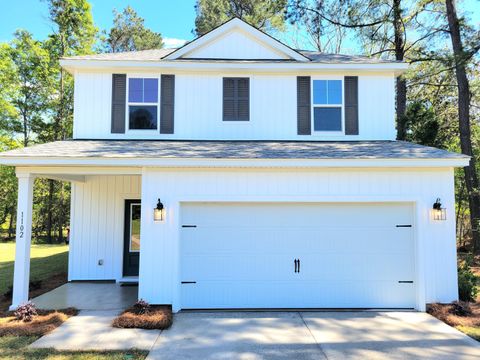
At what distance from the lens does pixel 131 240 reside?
10.6 m

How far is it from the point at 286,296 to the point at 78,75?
7.88m

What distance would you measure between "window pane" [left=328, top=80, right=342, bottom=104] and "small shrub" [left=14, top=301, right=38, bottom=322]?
8.50 metres

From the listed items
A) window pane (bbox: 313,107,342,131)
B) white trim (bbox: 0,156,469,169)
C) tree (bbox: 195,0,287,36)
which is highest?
tree (bbox: 195,0,287,36)

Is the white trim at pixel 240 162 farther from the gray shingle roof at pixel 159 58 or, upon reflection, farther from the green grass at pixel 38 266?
the green grass at pixel 38 266

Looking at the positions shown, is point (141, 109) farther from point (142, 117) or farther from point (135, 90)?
point (135, 90)

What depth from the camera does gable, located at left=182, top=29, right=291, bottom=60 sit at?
10.6 m

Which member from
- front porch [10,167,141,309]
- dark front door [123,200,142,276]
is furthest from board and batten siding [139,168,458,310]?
dark front door [123,200,142,276]

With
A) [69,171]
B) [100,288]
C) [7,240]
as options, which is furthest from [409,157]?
[7,240]

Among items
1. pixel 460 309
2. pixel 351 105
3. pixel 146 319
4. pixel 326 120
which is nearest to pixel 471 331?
pixel 460 309

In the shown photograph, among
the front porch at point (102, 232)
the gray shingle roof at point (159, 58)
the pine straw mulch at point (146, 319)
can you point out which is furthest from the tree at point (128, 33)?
the pine straw mulch at point (146, 319)

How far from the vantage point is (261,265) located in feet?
25.7

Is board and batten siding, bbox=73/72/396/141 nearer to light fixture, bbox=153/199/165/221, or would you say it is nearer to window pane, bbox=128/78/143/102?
window pane, bbox=128/78/143/102

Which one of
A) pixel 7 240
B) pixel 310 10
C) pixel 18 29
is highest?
pixel 18 29

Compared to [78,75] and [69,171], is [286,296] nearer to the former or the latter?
[69,171]
